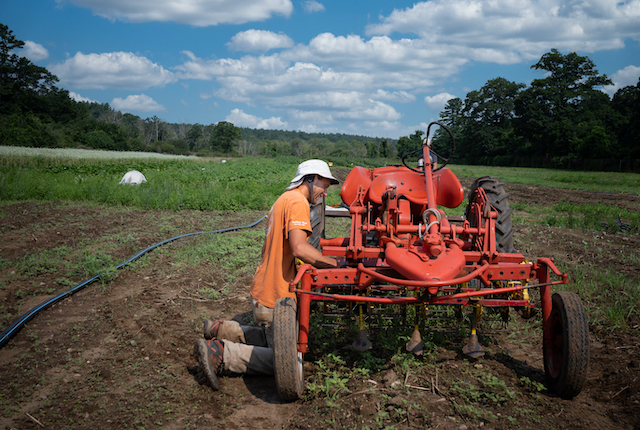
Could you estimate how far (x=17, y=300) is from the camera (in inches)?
198

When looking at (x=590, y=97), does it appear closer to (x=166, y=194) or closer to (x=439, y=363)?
(x=166, y=194)

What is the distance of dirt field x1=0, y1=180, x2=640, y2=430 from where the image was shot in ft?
9.44

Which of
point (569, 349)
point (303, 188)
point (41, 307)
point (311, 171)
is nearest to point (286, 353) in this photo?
point (303, 188)

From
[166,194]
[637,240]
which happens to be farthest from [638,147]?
[166,194]

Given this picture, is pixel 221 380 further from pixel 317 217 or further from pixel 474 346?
pixel 317 217

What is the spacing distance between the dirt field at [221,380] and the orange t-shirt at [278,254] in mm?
724

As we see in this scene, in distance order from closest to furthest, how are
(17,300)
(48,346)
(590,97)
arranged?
(48,346) → (17,300) → (590,97)

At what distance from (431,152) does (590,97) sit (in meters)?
56.2

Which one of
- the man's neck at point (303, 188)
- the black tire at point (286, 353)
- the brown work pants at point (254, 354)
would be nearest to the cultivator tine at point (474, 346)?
the black tire at point (286, 353)

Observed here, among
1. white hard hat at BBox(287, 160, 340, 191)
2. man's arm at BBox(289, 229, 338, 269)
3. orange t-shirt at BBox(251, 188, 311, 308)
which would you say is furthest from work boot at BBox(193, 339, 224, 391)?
white hard hat at BBox(287, 160, 340, 191)

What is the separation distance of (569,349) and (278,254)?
2256mm

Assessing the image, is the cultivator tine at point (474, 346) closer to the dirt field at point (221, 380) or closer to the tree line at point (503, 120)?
the dirt field at point (221, 380)

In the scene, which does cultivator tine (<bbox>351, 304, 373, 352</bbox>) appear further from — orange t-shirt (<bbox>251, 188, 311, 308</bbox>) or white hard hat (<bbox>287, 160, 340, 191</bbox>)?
white hard hat (<bbox>287, 160, 340, 191</bbox>)

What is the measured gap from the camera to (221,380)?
137 inches
